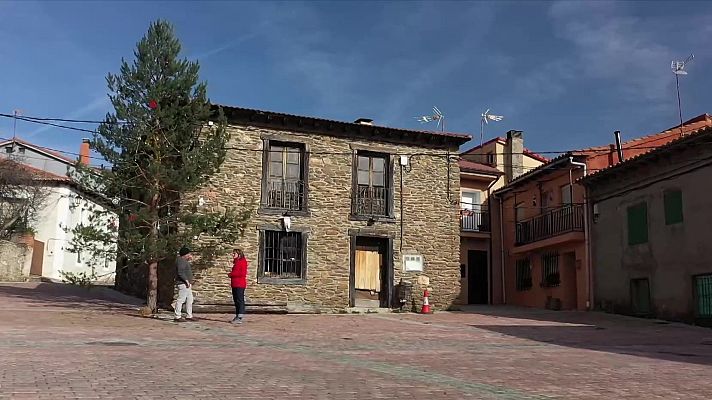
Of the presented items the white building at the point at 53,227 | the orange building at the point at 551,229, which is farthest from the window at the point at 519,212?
the white building at the point at 53,227

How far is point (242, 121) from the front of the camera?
20.4 meters

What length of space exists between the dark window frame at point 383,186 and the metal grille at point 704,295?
364 inches

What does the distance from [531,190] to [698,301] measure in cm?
1125

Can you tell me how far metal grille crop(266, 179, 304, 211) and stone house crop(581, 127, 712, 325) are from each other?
10440 mm

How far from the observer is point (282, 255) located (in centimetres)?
2066

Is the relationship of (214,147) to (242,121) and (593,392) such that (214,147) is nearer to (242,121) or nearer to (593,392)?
(242,121)

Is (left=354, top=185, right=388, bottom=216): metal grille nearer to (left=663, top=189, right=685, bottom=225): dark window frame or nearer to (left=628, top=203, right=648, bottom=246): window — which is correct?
(left=628, top=203, right=648, bottom=246): window

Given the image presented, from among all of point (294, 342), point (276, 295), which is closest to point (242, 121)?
point (276, 295)

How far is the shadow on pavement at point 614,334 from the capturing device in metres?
11.9

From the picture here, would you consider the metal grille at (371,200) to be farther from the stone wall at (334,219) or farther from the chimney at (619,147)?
the chimney at (619,147)

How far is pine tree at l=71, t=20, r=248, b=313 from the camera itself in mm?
16281

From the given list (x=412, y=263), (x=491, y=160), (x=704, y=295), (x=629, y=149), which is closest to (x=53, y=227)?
(x=491, y=160)

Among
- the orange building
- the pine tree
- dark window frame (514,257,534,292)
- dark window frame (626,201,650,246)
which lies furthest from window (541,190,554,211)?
the pine tree

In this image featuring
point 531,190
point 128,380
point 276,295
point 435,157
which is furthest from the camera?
point 531,190
